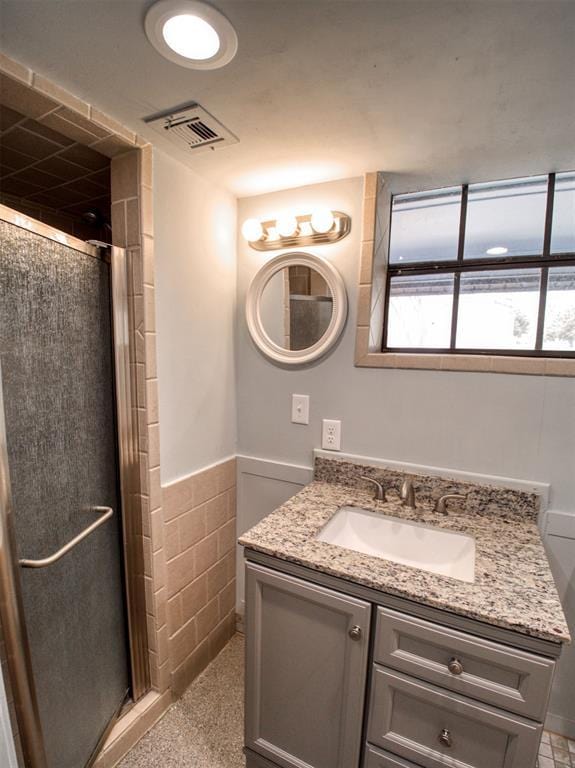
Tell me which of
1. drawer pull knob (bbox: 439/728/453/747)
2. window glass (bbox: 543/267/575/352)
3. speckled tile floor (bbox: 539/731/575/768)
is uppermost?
window glass (bbox: 543/267/575/352)

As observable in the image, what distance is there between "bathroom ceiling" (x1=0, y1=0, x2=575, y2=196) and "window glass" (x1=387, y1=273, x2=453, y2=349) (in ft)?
1.40

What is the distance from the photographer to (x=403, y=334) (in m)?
1.55

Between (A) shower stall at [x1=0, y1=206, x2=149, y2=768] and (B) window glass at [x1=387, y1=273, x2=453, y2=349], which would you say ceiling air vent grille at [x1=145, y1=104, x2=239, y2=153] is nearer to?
(A) shower stall at [x1=0, y1=206, x2=149, y2=768]

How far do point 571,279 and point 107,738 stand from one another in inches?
92.9

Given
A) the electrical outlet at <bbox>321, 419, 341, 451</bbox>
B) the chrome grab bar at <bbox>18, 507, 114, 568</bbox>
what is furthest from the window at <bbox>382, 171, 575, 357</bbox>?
the chrome grab bar at <bbox>18, 507, 114, 568</bbox>

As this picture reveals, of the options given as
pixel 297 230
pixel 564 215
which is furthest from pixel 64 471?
pixel 564 215

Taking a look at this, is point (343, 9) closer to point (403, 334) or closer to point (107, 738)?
point (403, 334)

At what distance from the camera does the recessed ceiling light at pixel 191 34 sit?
0.69 metres

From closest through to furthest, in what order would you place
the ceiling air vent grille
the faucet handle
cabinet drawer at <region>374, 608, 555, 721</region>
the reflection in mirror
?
cabinet drawer at <region>374, 608, 555, 721</region>, the ceiling air vent grille, the faucet handle, the reflection in mirror

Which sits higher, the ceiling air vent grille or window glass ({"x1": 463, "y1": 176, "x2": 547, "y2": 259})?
the ceiling air vent grille

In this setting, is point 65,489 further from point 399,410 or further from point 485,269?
point 485,269

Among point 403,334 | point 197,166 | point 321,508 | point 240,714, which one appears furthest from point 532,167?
point 240,714

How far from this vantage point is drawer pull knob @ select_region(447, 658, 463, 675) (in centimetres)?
85

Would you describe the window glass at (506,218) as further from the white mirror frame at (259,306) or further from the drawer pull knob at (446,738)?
the drawer pull knob at (446,738)
